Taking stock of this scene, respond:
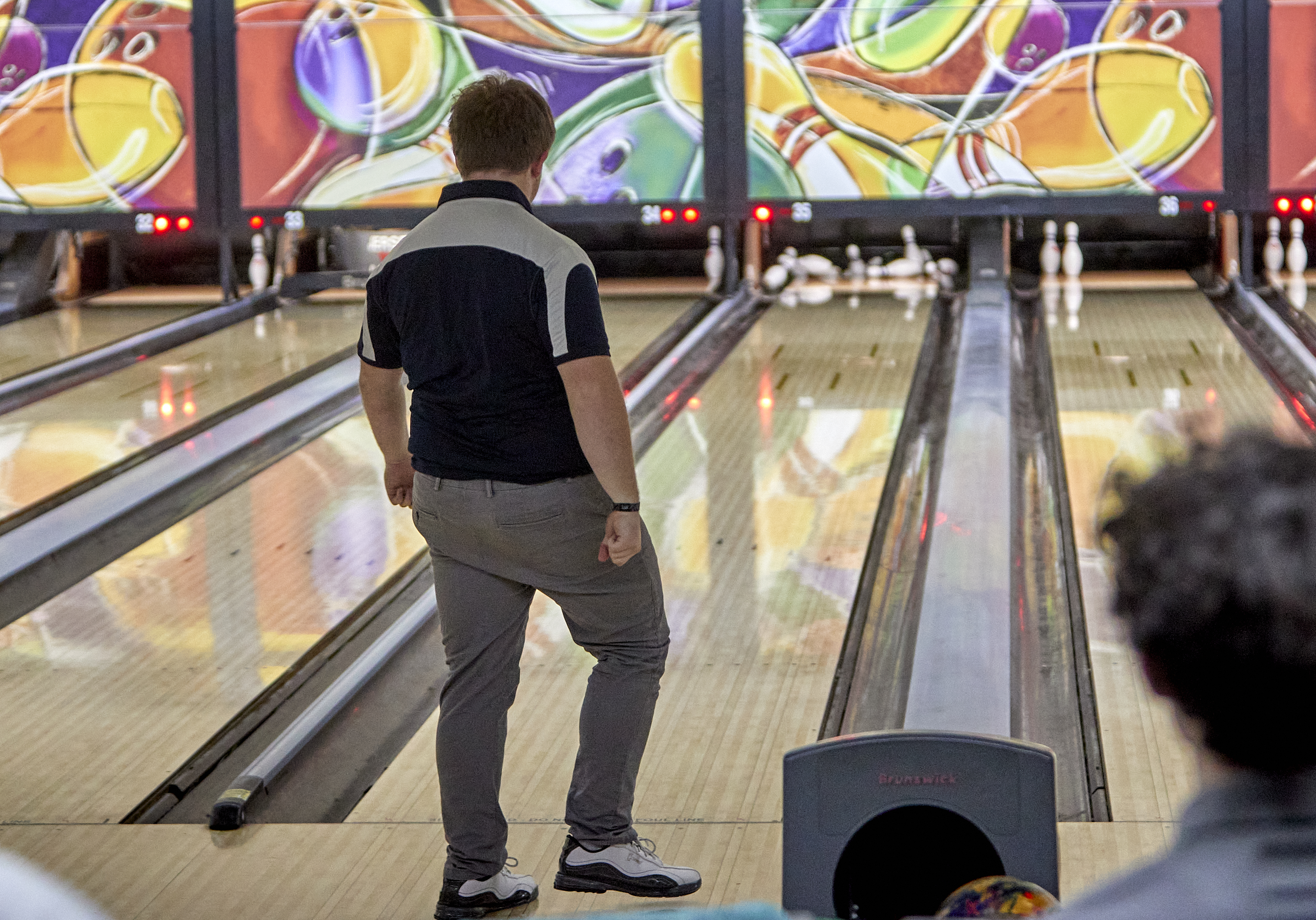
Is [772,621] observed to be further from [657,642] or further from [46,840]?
[46,840]

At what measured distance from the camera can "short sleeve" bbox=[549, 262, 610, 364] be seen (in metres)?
1.75

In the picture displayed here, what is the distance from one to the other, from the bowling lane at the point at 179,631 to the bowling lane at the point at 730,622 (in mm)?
417

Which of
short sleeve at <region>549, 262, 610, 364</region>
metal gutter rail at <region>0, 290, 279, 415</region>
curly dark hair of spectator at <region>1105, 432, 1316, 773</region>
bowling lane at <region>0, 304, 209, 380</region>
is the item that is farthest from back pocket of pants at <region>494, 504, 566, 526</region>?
bowling lane at <region>0, 304, 209, 380</region>

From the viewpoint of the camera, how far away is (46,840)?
2162 mm

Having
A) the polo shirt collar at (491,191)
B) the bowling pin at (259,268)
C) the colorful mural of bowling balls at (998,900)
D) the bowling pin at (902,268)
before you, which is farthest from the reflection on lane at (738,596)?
the bowling pin at (259,268)

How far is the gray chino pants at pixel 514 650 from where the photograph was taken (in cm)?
A: 185

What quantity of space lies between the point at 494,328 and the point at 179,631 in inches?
61.2

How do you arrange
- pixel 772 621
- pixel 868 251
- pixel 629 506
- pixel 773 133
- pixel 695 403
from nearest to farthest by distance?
pixel 629 506, pixel 772 621, pixel 695 403, pixel 773 133, pixel 868 251

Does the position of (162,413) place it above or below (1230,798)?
below

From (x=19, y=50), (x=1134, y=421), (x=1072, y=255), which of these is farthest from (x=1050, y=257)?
(x=19, y=50)

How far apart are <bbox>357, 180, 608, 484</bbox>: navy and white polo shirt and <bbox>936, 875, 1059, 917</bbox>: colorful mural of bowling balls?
0.80m

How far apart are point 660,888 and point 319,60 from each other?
17.7 ft

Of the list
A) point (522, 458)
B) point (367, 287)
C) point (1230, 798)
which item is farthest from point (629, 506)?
point (1230, 798)

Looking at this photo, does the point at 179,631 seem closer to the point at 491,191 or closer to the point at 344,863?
the point at 344,863
